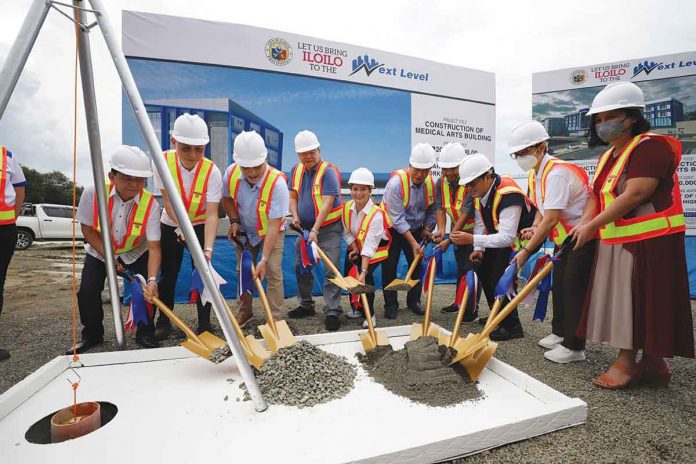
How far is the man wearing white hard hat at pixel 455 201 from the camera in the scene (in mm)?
3795

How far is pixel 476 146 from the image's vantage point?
6.26 meters

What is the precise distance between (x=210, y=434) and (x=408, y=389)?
1.07 meters

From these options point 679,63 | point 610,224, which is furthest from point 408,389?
point 679,63

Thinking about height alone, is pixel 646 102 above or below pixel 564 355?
above

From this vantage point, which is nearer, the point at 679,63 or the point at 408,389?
the point at 408,389

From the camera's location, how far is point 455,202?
4.07 m

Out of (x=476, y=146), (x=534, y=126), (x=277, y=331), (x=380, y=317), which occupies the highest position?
(x=476, y=146)

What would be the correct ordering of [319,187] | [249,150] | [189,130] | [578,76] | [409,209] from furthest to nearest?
[578,76] < [409,209] < [319,187] < [249,150] < [189,130]

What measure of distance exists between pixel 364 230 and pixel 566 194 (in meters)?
1.83

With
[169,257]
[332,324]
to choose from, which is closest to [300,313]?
[332,324]

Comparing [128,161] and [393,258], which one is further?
[393,258]

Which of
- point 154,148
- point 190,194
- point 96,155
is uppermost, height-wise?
point 96,155

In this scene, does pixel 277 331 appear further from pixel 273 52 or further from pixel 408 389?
pixel 273 52

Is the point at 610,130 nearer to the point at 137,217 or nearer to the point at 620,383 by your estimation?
the point at 620,383
